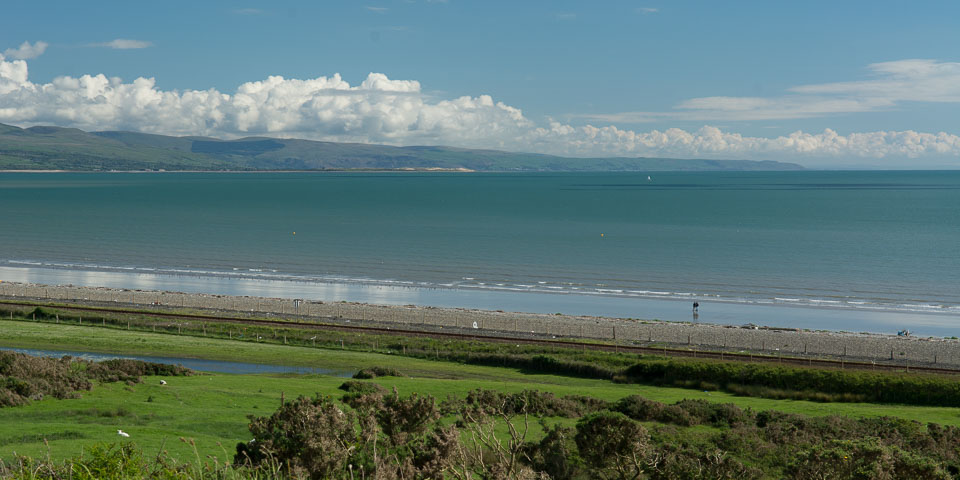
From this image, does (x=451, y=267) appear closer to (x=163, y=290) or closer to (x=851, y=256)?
(x=163, y=290)

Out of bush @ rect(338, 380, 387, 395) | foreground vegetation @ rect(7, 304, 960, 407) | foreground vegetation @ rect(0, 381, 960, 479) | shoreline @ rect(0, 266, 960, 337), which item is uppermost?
foreground vegetation @ rect(0, 381, 960, 479)

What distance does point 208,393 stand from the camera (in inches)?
1083

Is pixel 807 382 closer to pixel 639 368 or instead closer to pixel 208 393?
pixel 639 368

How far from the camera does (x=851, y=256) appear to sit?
9356cm

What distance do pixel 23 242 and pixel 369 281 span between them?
187ft

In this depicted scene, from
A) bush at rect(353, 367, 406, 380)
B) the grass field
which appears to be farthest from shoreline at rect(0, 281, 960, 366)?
bush at rect(353, 367, 406, 380)

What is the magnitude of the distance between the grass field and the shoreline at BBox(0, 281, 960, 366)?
449 inches

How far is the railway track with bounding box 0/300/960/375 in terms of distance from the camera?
129ft

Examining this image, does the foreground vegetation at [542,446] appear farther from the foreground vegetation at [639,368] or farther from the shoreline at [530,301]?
the shoreline at [530,301]

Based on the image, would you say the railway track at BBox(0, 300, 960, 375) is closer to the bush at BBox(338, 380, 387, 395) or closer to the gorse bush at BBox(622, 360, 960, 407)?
the gorse bush at BBox(622, 360, 960, 407)

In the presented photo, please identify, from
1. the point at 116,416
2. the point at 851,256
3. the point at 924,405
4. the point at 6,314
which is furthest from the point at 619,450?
the point at 851,256

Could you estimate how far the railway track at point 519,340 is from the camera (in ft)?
129

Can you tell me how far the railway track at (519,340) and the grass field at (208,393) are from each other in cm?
592

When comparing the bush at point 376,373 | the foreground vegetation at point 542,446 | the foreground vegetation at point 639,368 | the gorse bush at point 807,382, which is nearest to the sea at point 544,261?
the foreground vegetation at point 639,368
